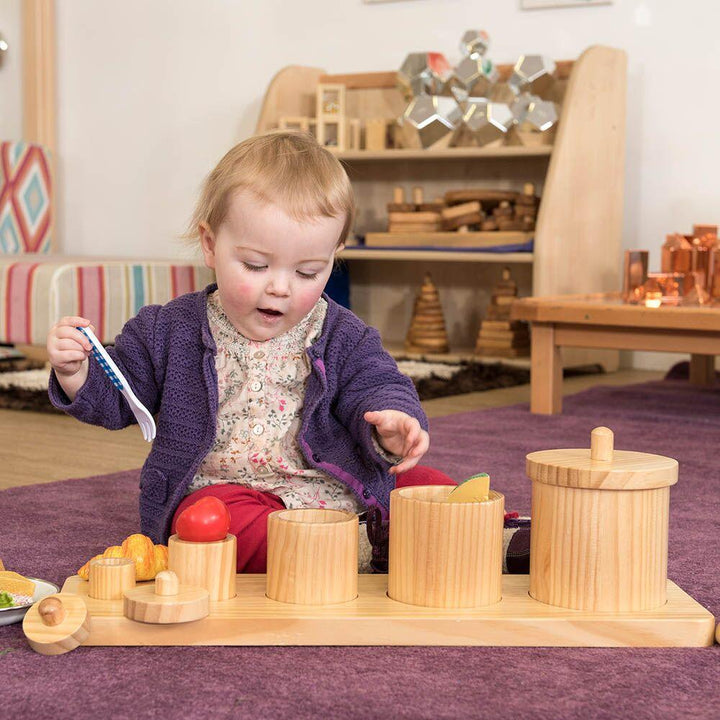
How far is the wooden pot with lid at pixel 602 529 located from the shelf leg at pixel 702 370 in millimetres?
1888

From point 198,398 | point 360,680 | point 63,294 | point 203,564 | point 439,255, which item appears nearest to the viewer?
point 360,680

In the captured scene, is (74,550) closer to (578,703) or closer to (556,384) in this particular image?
(578,703)

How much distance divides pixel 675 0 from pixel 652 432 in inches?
56.8

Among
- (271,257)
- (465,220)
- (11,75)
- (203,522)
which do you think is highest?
(11,75)

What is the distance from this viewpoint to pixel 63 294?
8.54 feet

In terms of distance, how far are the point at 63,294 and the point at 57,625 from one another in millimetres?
1837

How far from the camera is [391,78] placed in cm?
329

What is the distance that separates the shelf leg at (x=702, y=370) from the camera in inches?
107

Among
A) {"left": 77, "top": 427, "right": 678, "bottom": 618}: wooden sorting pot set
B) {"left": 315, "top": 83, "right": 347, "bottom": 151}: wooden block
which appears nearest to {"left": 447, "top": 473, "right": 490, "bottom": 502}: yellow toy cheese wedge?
{"left": 77, "top": 427, "right": 678, "bottom": 618}: wooden sorting pot set

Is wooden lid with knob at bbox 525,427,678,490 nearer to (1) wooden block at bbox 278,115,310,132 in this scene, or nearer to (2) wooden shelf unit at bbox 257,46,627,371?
(2) wooden shelf unit at bbox 257,46,627,371

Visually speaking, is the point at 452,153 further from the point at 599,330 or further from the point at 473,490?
the point at 473,490

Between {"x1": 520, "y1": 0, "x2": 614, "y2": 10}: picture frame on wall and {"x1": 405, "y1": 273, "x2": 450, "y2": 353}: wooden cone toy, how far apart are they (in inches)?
32.2

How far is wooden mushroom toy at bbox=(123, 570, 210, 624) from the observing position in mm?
863

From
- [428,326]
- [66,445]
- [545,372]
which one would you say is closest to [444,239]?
[428,326]
